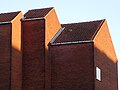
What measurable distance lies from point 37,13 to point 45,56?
4.56m

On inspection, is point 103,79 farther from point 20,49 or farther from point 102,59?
point 20,49

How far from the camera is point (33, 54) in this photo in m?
36.0

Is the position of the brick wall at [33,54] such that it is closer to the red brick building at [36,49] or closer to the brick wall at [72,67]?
the red brick building at [36,49]

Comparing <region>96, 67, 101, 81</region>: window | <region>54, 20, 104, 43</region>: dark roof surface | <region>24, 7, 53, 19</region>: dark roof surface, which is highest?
<region>24, 7, 53, 19</region>: dark roof surface

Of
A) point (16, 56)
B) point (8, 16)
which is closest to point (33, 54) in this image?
point (16, 56)

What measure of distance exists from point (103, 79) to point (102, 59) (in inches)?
73.3

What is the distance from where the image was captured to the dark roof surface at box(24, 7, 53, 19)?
3717cm

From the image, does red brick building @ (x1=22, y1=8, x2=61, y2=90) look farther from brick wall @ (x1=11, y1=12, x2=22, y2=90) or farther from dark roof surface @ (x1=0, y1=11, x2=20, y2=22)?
dark roof surface @ (x1=0, y1=11, x2=20, y2=22)

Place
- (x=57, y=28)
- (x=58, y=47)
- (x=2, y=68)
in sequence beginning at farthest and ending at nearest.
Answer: (x=57, y=28), (x=58, y=47), (x=2, y=68)

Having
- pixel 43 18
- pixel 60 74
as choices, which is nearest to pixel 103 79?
pixel 60 74

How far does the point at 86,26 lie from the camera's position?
1565 inches

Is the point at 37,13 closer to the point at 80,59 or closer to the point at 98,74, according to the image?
the point at 80,59

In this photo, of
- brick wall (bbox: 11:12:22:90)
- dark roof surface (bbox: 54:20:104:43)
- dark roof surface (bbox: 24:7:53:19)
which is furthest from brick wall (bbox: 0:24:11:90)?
dark roof surface (bbox: 54:20:104:43)

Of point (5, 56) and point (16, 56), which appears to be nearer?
point (5, 56)
